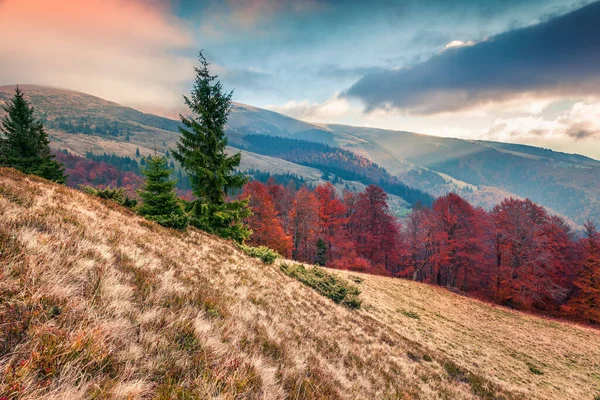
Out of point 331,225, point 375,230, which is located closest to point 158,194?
point 331,225

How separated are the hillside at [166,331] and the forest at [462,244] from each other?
26258 mm

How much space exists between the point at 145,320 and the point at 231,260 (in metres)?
7.95

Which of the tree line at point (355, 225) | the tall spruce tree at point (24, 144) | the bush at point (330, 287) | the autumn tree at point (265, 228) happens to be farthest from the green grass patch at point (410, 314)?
the tall spruce tree at point (24, 144)

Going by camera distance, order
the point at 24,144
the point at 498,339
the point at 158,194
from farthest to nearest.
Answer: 1. the point at 24,144
2. the point at 498,339
3. the point at 158,194

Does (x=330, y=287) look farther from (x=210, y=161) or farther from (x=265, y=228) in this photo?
(x=265, y=228)

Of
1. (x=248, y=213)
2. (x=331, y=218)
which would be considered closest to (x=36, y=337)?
(x=248, y=213)

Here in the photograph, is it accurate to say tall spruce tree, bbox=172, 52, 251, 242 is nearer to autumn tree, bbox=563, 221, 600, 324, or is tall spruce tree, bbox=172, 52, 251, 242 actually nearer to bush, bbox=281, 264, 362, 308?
bush, bbox=281, 264, 362, 308

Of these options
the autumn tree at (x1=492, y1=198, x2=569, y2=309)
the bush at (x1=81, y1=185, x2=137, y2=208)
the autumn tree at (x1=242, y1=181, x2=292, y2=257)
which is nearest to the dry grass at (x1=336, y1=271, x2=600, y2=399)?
the autumn tree at (x1=492, y1=198, x2=569, y2=309)

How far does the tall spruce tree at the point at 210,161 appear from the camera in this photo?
57.2ft

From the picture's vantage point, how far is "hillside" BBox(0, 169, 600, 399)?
2.29m

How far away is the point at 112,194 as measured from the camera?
14.1 m

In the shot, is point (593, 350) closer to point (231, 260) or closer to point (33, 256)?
point (231, 260)

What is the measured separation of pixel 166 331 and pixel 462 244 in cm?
4169

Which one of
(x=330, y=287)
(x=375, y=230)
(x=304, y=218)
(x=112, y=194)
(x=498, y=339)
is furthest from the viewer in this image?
(x=375, y=230)
